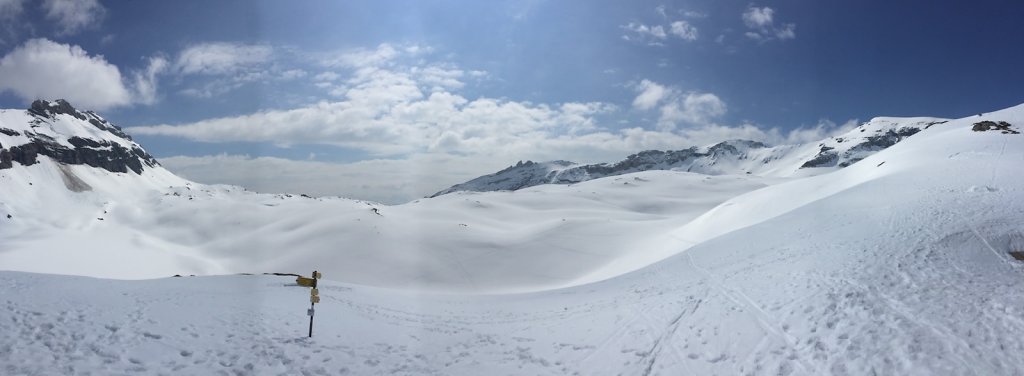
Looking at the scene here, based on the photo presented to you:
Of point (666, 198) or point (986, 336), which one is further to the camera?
point (666, 198)

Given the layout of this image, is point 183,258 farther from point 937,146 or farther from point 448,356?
point 937,146

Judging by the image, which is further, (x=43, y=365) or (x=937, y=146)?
(x=937, y=146)

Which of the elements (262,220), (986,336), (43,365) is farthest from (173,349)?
(262,220)

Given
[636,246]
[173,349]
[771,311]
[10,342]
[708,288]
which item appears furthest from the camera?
[636,246]

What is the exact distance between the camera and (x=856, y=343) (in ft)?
41.7

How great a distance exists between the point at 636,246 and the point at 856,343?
156 feet

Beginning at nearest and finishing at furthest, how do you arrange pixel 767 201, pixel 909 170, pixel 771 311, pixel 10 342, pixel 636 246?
1. pixel 10 342
2. pixel 771 311
3. pixel 909 170
4. pixel 767 201
5. pixel 636 246

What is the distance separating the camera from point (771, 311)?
1616 cm

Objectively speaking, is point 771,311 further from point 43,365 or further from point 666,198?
point 666,198

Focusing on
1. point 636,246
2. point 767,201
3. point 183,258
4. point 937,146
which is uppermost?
point 937,146

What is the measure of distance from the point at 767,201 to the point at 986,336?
36.6m

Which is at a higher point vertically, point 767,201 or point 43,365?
point 767,201

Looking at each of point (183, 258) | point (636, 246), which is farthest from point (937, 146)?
point (183, 258)

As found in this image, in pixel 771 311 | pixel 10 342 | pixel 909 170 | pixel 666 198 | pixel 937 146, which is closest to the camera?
pixel 10 342
